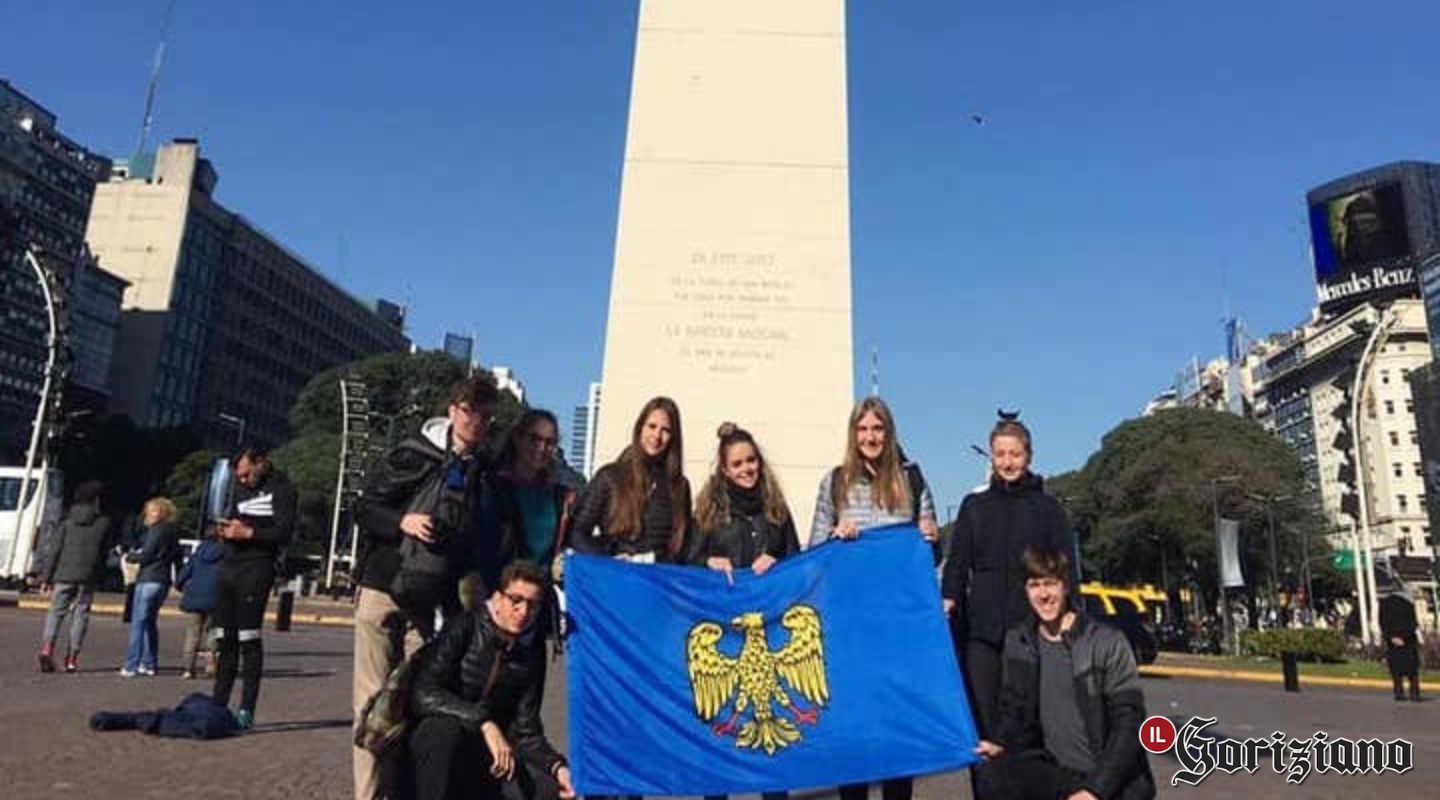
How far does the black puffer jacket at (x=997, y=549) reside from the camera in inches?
161

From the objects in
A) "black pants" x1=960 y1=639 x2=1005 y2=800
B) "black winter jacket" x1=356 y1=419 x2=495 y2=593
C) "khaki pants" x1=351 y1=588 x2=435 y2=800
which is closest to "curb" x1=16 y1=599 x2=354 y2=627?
"khaki pants" x1=351 y1=588 x2=435 y2=800

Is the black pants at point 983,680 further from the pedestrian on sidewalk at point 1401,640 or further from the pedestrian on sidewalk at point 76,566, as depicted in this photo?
the pedestrian on sidewalk at point 1401,640

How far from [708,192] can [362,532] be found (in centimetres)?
854

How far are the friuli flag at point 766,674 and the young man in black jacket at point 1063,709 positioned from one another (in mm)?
206

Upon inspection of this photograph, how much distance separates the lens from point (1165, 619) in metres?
46.2

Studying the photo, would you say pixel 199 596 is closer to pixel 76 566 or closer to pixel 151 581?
pixel 151 581

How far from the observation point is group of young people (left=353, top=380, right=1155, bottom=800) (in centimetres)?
350

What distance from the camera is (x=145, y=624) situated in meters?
9.68

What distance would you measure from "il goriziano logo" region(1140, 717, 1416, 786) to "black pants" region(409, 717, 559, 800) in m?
4.83

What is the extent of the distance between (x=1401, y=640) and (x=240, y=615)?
17.0 metres

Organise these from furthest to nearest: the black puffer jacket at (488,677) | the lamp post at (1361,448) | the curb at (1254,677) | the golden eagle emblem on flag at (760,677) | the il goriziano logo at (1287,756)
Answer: the lamp post at (1361,448)
the curb at (1254,677)
the il goriziano logo at (1287,756)
the golden eagle emblem on flag at (760,677)
the black puffer jacket at (488,677)

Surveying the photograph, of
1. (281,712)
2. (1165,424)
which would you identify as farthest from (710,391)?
(1165,424)

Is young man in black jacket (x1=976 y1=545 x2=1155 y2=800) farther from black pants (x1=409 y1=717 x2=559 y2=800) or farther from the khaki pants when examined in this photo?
the khaki pants

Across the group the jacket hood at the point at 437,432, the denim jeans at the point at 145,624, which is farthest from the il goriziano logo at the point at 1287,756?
the denim jeans at the point at 145,624
